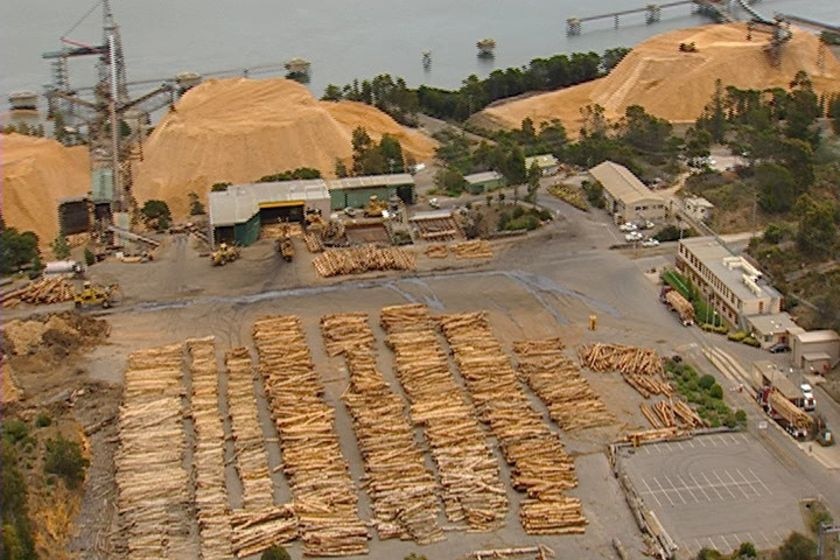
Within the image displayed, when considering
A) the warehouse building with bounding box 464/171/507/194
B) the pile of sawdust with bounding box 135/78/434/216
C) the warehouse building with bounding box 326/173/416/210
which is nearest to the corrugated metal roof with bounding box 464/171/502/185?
the warehouse building with bounding box 464/171/507/194

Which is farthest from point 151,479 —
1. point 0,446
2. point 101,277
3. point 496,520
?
point 101,277

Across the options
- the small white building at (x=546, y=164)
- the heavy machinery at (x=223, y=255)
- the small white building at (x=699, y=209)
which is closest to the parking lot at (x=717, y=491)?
the small white building at (x=699, y=209)

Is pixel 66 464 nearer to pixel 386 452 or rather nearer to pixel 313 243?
pixel 386 452

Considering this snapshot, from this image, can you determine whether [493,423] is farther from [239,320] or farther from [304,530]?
[239,320]

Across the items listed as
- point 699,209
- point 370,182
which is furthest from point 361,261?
point 699,209

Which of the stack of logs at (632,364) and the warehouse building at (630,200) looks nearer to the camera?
the stack of logs at (632,364)

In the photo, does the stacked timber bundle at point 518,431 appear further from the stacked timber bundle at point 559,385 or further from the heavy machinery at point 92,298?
the heavy machinery at point 92,298

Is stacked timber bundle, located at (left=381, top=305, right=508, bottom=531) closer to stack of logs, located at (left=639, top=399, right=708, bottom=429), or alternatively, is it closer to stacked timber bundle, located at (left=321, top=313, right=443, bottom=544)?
stacked timber bundle, located at (left=321, top=313, right=443, bottom=544)
